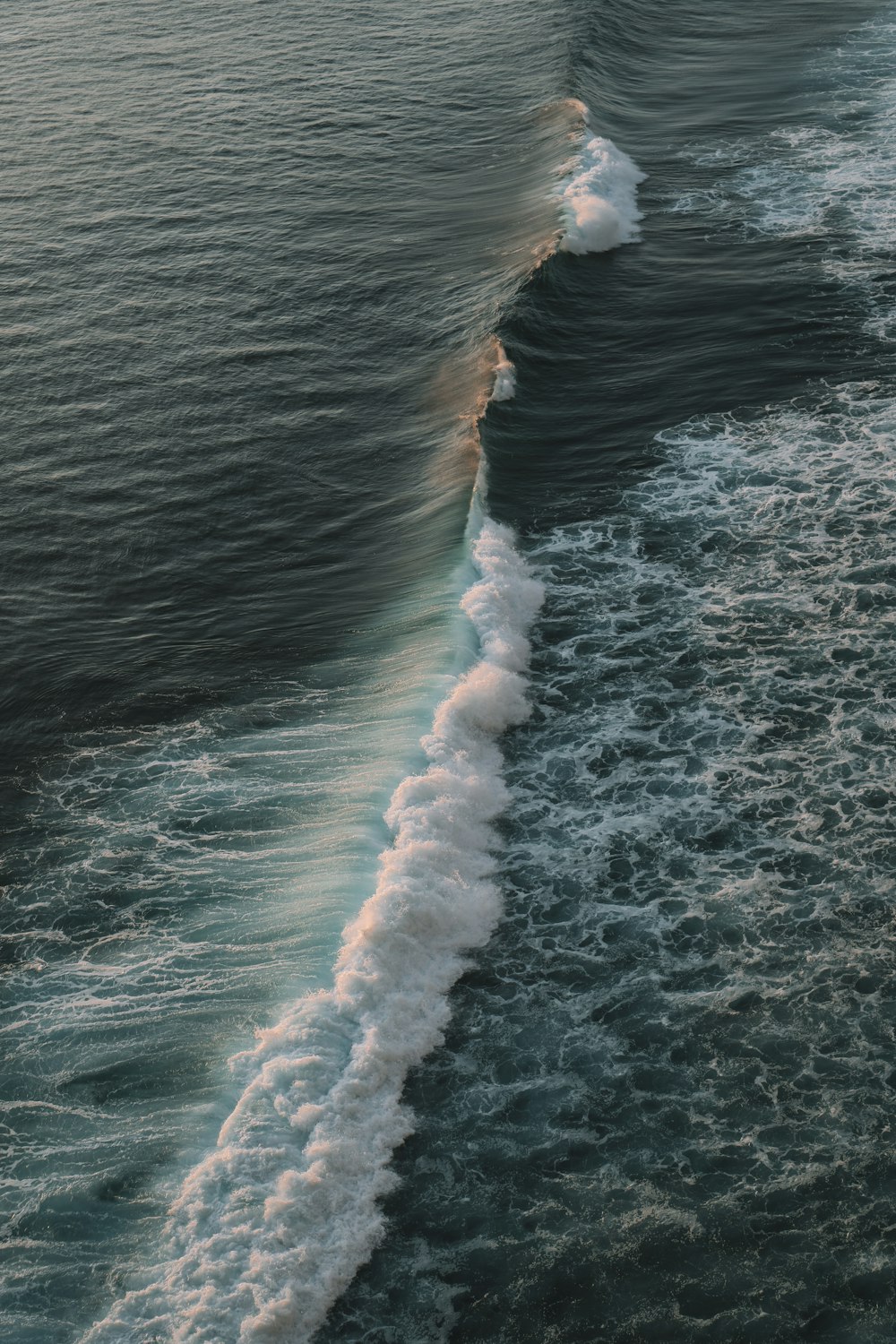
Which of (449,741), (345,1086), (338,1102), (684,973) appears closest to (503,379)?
(449,741)

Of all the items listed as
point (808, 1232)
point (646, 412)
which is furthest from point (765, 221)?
point (808, 1232)

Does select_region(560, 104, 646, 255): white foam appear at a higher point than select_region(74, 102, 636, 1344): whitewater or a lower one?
higher

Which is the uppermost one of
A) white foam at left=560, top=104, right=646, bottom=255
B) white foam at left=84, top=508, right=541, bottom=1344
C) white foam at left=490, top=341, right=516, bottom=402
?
white foam at left=560, top=104, right=646, bottom=255

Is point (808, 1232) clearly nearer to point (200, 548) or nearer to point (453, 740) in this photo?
point (453, 740)

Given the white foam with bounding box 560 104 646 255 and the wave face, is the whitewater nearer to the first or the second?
the wave face

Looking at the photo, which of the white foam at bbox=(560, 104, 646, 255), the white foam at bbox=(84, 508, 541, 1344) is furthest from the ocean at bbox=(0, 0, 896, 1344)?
the white foam at bbox=(560, 104, 646, 255)

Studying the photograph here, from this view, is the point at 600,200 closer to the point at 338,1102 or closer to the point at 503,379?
the point at 503,379

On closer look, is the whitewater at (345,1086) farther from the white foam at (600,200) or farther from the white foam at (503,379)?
the white foam at (600,200)
